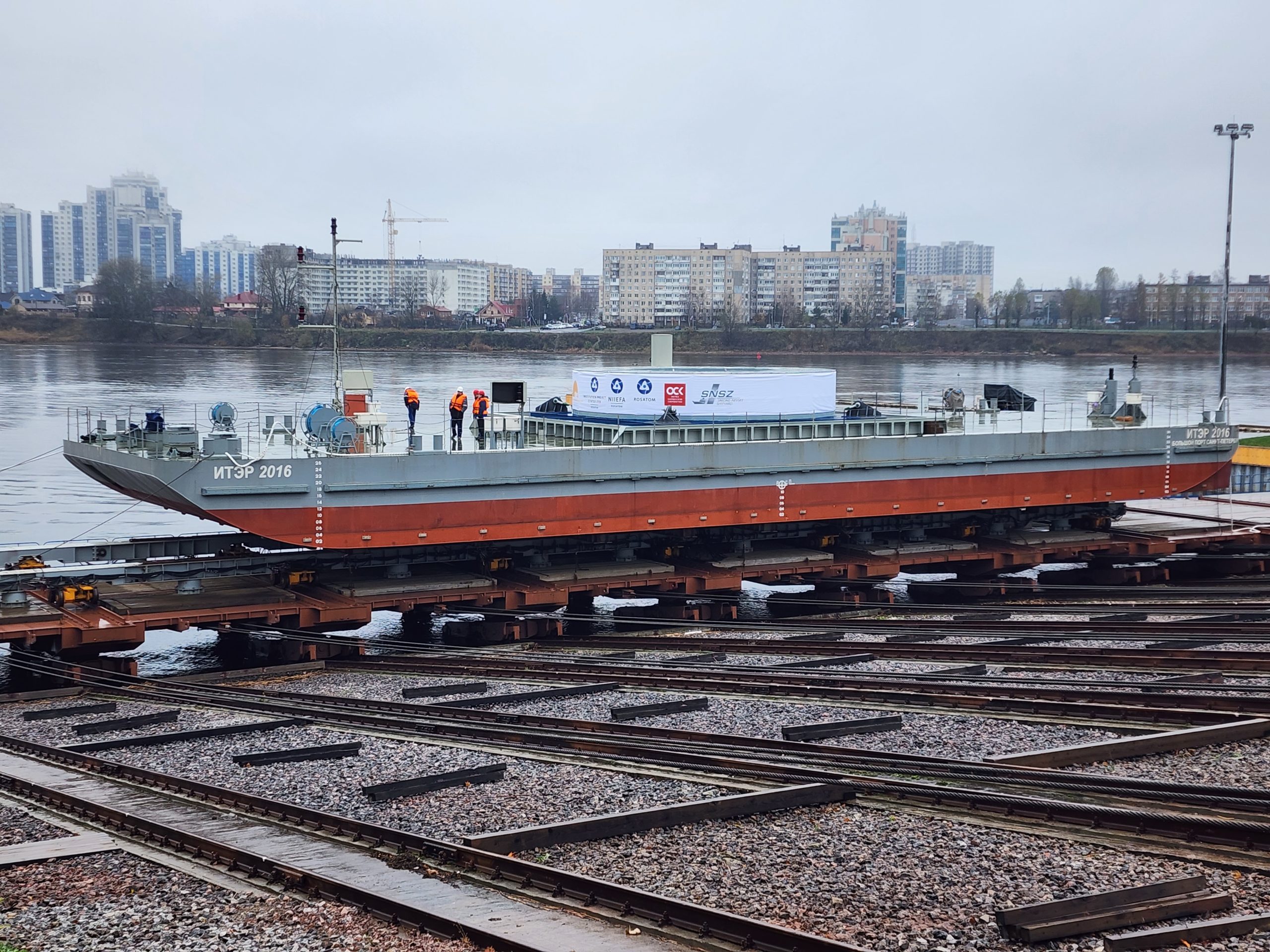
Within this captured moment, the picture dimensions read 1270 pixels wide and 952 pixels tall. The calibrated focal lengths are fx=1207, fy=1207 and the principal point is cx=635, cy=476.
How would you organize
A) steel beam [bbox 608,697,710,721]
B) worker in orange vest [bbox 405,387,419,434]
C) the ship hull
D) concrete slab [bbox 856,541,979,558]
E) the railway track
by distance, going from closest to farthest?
the railway track < steel beam [bbox 608,697,710,721] < the ship hull < worker in orange vest [bbox 405,387,419,434] < concrete slab [bbox 856,541,979,558]

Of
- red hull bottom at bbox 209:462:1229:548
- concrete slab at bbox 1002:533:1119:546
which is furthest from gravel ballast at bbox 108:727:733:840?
concrete slab at bbox 1002:533:1119:546

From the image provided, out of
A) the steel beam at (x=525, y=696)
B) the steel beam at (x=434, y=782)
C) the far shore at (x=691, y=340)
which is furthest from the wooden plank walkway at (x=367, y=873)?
the far shore at (x=691, y=340)

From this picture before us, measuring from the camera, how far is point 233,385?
7188cm

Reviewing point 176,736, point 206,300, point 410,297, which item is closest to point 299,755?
point 176,736

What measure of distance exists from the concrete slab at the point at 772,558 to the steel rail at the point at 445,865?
624 inches

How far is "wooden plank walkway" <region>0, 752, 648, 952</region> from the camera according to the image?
857 cm

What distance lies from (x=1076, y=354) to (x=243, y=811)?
421 ft

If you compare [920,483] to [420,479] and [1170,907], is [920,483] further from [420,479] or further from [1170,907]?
[1170,907]

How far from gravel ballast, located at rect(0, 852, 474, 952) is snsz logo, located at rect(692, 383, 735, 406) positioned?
1982 centimetres

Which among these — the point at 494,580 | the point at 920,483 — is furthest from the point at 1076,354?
the point at 494,580

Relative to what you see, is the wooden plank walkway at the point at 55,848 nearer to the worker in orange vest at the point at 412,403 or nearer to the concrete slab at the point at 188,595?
the concrete slab at the point at 188,595

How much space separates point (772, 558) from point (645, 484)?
3758 millimetres

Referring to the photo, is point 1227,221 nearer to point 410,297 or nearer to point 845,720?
point 845,720

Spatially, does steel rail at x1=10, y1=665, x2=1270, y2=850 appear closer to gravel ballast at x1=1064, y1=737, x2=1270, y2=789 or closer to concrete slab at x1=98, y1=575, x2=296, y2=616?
gravel ballast at x1=1064, y1=737, x2=1270, y2=789
